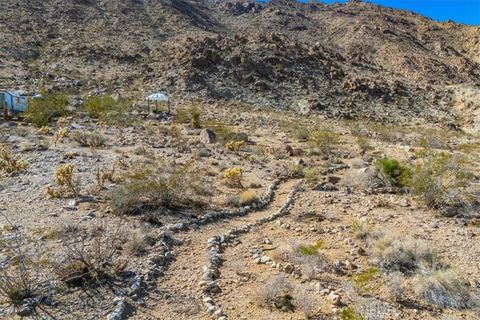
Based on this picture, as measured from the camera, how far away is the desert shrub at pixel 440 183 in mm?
9602

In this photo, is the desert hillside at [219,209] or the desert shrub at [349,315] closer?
the desert shrub at [349,315]

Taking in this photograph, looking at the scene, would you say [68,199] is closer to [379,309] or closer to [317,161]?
[379,309]

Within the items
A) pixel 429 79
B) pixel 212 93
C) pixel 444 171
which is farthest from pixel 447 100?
pixel 444 171

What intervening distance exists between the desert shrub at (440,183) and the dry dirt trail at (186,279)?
4.19m

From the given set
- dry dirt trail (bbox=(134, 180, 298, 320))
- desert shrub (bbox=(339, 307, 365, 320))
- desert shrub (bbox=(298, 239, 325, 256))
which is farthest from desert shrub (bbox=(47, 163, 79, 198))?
desert shrub (bbox=(339, 307, 365, 320))

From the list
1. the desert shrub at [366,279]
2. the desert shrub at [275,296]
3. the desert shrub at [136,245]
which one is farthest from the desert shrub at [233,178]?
the desert shrub at [275,296]

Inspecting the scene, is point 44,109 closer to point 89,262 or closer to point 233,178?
point 233,178

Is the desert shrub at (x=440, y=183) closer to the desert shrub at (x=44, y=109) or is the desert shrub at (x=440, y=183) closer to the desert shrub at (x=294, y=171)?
the desert shrub at (x=294, y=171)

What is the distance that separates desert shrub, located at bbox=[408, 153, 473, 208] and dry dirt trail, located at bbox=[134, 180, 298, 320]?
4.19m

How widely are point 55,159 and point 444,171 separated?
10971mm

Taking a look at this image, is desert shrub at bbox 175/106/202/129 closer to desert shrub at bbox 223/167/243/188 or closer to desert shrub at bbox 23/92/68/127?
desert shrub at bbox 23/92/68/127

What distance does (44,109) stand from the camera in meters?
18.9

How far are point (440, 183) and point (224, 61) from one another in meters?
26.4

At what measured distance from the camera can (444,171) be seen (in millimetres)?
10477
